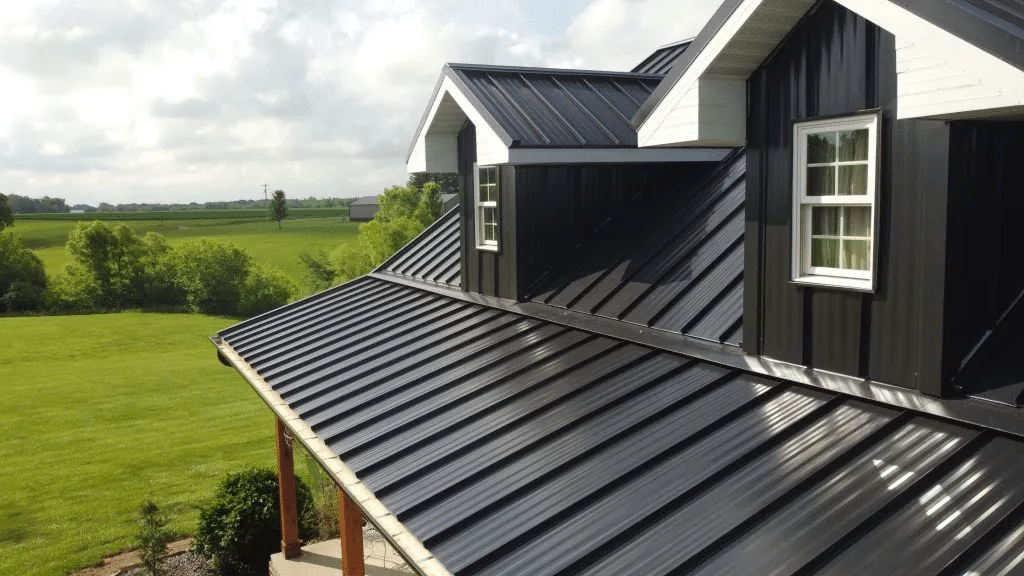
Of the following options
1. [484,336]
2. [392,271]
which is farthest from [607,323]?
[392,271]

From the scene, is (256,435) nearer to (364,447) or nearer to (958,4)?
(364,447)

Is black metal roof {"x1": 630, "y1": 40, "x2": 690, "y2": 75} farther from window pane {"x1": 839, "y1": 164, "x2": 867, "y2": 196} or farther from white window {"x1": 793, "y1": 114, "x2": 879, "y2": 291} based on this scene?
window pane {"x1": 839, "y1": 164, "x2": 867, "y2": 196}

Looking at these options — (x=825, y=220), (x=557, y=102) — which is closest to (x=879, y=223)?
(x=825, y=220)

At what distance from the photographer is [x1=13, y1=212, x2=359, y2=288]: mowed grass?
8262cm

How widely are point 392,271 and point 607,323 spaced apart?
6.55 m

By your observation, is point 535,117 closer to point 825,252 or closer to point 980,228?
point 825,252

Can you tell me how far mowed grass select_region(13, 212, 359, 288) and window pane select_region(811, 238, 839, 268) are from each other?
67.6 meters

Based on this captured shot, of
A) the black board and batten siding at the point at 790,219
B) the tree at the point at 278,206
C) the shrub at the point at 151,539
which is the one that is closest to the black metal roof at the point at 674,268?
the black board and batten siding at the point at 790,219

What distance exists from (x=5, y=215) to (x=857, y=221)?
2967 inches

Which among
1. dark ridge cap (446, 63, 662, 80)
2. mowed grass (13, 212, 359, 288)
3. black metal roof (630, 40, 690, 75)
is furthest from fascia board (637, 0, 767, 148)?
mowed grass (13, 212, 359, 288)

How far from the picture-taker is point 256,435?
27078 mm

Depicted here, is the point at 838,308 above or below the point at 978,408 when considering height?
above

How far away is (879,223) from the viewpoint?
5.17m

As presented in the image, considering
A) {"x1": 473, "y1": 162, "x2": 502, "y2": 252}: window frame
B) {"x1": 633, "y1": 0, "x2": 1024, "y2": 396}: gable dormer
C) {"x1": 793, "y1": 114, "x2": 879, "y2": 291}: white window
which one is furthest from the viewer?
{"x1": 473, "y1": 162, "x2": 502, "y2": 252}: window frame
